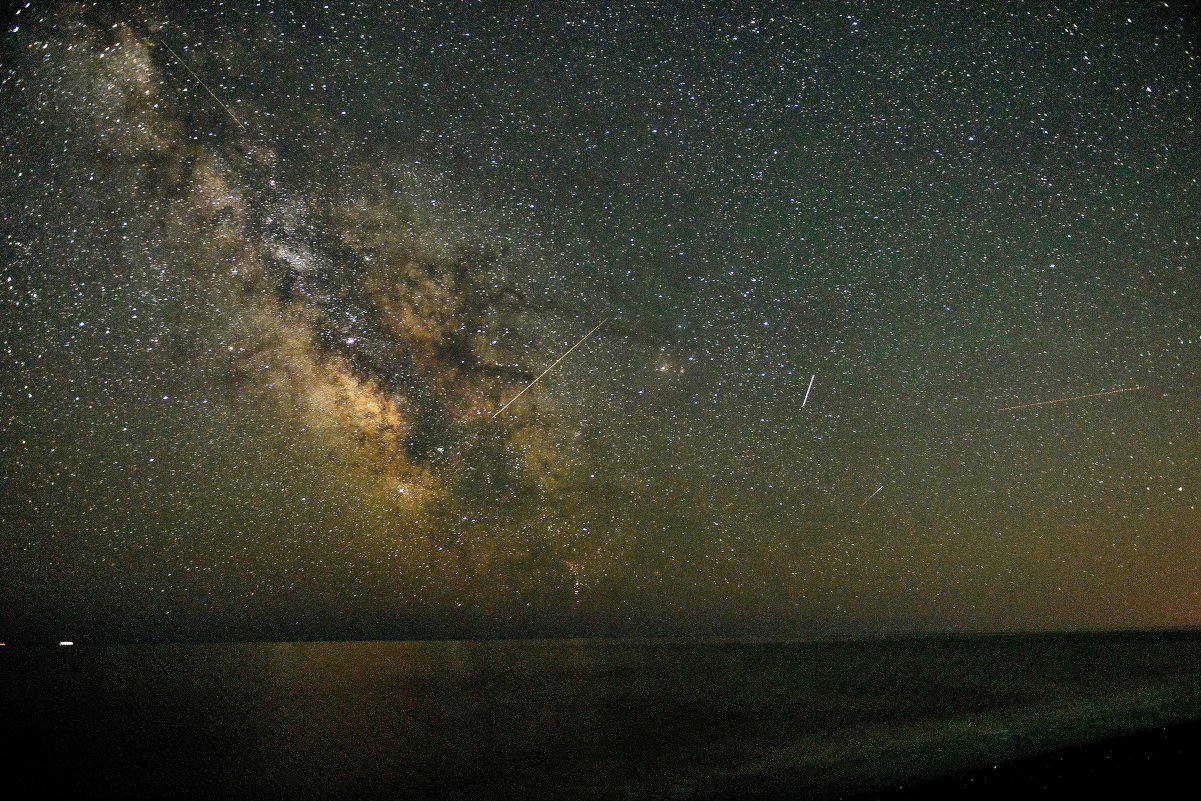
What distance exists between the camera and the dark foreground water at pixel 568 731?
9.59 ft

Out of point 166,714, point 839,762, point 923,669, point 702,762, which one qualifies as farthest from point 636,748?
point 923,669

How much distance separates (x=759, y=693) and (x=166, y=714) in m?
5.39

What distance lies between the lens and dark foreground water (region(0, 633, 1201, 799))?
292 cm

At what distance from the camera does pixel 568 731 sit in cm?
421

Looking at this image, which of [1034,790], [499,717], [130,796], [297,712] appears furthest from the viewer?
[297,712]

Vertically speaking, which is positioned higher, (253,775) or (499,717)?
(253,775)

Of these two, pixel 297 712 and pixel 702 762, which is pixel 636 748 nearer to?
pixel 702 762

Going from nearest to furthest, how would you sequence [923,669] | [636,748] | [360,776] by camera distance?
1. [360,776]
2. [636,748]
3. [923,669]

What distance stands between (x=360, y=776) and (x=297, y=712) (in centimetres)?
275

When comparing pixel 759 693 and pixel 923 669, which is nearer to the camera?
pixel 759 693

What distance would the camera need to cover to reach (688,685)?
691 cm

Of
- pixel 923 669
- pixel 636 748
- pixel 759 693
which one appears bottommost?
pixel 923 669

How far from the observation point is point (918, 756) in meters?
3.21

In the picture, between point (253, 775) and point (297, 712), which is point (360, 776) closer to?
point (253, 775)
